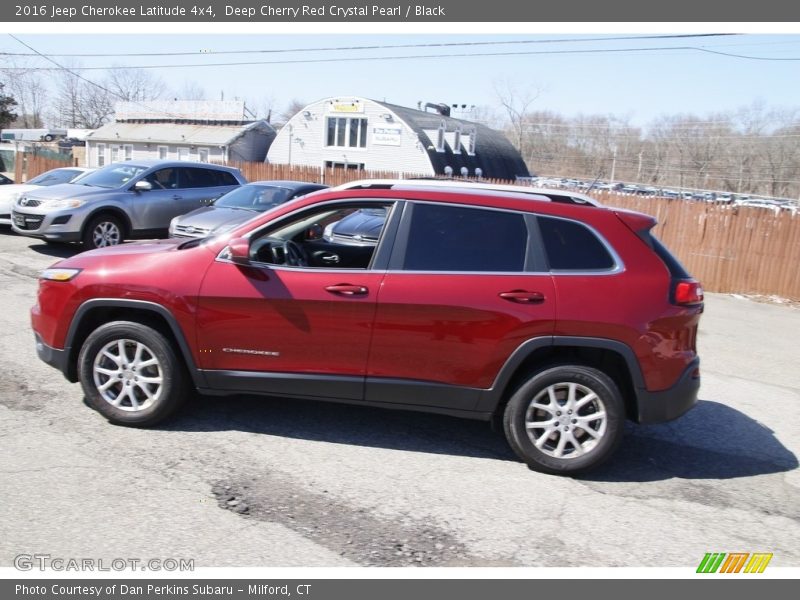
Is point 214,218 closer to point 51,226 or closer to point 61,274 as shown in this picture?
point 51,226

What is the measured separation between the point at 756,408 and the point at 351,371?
4.02 m

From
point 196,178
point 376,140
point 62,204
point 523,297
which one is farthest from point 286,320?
point 376,140

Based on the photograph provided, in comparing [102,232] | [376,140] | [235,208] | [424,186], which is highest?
[376,140]

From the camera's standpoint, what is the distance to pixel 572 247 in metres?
4.51

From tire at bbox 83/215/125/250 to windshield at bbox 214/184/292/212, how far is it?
1.77 m

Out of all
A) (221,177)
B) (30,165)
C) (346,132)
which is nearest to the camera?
(221,177)

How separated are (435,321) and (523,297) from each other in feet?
1.93

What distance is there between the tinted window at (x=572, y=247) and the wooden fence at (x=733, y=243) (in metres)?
8.50

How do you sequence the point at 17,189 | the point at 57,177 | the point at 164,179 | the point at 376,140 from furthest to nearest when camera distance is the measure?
the point at 376,140
the point at 57,177
the point at 17,189
the point at 164,179

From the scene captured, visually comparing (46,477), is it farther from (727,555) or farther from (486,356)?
(727,555)

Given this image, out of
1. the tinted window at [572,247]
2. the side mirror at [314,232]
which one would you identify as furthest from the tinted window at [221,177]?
the tinted window at [572,247]

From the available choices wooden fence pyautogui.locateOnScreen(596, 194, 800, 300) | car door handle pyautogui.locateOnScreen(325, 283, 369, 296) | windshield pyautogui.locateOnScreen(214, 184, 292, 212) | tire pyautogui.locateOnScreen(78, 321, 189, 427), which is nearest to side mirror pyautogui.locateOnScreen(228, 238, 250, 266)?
car door handle pyautogui.locateOnScreen(325, 283, 369, 296)

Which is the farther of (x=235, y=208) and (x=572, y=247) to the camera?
(x=235, y=208)

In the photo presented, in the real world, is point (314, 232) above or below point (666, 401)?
above
